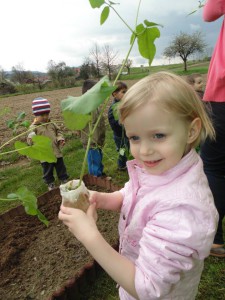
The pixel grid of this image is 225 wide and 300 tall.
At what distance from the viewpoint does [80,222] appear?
93cm

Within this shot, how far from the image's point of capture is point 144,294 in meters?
0.84

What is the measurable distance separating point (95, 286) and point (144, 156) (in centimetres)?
149

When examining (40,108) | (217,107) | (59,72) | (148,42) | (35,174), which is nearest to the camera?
(148,42)

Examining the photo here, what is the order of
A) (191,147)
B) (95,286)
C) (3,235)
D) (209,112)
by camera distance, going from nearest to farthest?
(191,147) → (209,112) → (95,286) → (3,235)

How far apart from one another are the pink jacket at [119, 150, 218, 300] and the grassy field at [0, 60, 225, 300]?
0.56 m

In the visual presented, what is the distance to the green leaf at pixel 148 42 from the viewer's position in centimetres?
112

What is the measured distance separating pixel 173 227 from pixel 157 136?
279 millimetres

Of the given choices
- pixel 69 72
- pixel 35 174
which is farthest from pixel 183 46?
pixel 35 174

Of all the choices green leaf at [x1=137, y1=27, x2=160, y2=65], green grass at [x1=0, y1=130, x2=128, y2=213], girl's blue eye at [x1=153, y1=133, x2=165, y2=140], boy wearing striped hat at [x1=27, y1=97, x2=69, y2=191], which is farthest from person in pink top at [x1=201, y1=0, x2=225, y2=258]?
boy wearing striped hat at [x1=27, y1=97, x2=69, y2=191]

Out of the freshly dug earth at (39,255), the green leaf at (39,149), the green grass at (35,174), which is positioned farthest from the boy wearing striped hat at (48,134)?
the green leaf at (39,149)

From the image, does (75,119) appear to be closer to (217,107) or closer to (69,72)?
(217,107)

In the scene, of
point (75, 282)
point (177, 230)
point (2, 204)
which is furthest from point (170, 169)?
point (2, 204)

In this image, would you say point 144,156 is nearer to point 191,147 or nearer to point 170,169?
point 170,169

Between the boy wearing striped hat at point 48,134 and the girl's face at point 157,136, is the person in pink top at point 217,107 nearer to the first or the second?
the girl's face at point 157,136
